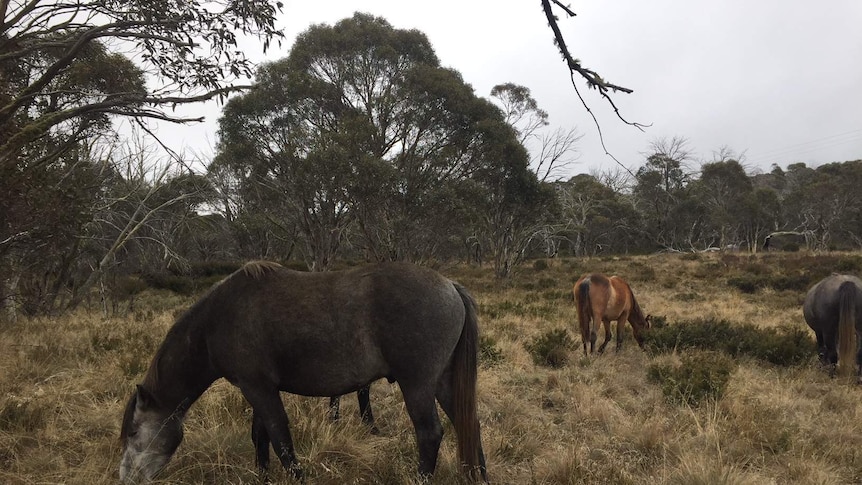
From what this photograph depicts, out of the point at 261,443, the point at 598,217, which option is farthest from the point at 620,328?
the point at 598,217

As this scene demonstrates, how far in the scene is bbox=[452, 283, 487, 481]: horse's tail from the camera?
304 cm

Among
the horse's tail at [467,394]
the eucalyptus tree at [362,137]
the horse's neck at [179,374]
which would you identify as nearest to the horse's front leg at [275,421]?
the horse's neck at [179,374]

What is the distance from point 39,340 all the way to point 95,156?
7327 millimetres

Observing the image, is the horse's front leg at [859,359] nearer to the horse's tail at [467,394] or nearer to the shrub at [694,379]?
the shrub at [694,379]

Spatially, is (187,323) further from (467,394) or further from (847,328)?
(847,328)

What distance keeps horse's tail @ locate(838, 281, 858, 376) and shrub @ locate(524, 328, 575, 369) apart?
3.71m

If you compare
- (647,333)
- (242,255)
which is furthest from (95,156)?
(242,255)

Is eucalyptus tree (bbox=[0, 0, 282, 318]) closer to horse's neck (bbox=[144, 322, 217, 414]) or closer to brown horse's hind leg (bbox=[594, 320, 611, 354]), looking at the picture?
horse's neck (bbox=[144, 322, 217, 414])

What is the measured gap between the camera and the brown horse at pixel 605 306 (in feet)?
26.4

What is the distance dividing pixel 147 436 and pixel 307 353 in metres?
1.26

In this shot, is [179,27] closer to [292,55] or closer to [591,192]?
[292,55]

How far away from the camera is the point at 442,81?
18.3 m

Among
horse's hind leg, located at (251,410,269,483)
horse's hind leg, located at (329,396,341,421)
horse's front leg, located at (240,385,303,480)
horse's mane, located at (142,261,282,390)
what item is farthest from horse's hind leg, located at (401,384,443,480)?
horse's hind leg, located at (329,396,341,421)

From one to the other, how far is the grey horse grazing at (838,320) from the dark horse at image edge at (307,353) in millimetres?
6310
